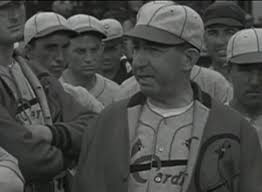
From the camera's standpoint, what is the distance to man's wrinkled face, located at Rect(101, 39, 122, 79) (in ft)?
30.8

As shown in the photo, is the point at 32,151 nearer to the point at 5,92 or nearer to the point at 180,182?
the point at 5,92

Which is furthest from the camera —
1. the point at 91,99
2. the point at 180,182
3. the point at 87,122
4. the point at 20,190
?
the point at 91,99

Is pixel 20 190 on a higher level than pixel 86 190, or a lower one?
higher

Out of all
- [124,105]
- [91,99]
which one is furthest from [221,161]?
[91,99]

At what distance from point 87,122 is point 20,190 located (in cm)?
130

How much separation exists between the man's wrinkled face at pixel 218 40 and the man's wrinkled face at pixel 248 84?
2.51 m

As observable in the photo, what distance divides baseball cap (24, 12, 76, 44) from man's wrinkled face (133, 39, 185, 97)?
190cm

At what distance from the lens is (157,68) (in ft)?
16.1

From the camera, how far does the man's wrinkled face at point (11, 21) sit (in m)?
5.20

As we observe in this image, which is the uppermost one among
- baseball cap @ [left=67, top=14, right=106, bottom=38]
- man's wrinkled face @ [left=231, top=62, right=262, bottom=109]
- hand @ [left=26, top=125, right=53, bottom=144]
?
hand @ [left=26, top=125, right=53, bottom=144]

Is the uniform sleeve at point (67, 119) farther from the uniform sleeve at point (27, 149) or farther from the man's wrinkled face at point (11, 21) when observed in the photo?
the man's wrinkled face at point (11, 21)

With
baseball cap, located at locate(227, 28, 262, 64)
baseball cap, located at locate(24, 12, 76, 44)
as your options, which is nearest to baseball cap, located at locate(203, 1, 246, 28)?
baseball cap, located at locate(24, 12, 76, 44)

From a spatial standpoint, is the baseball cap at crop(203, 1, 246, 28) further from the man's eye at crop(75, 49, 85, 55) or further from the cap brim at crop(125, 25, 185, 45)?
the cap brim at crop(125, 25, 185, 45)

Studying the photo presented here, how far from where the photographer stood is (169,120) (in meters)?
4.91
